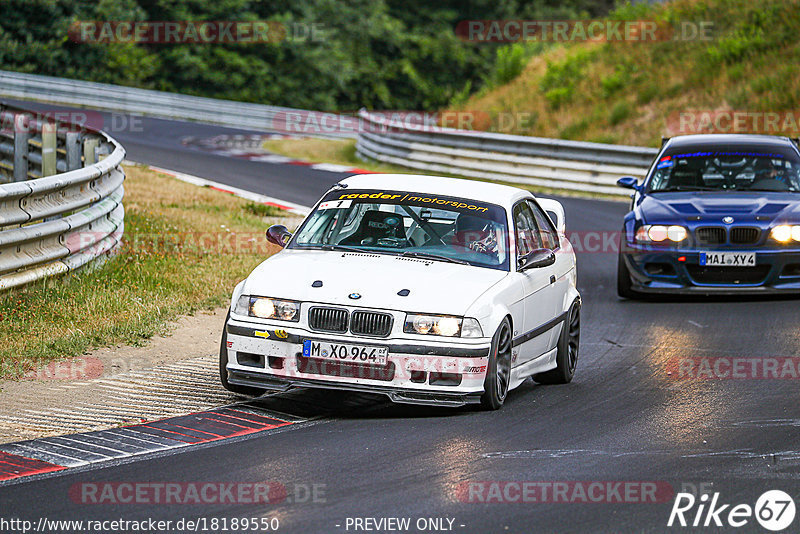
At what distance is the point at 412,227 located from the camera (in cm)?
899

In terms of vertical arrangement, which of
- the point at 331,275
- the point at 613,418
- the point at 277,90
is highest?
the point at 331,275

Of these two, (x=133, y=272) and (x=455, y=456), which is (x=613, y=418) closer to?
(x=455, y=456)

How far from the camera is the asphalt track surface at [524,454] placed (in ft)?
19.5

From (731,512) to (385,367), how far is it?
8.02 feet

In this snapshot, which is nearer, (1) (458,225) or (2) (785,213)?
(1) (458,225)

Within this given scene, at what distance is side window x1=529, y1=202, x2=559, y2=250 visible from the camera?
9.87 m

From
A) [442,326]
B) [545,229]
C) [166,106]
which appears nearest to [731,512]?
[442,326]

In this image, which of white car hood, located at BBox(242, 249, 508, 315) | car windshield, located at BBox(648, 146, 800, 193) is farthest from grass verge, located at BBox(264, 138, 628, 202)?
white car hood, located at BBox(242, 249, 508, 315)

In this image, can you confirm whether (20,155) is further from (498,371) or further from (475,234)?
(498,371)

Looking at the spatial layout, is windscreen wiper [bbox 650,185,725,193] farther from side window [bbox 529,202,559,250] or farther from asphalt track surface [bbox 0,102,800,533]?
side window [bbox 529,202,559,250]

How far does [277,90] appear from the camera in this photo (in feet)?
168

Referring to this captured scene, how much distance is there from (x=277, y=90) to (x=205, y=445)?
4500 centimetres

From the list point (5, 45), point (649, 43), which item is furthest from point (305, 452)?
point (5, 45)

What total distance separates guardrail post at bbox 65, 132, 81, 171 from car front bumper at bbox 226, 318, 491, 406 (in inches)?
390
